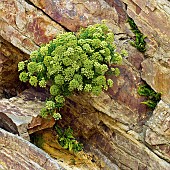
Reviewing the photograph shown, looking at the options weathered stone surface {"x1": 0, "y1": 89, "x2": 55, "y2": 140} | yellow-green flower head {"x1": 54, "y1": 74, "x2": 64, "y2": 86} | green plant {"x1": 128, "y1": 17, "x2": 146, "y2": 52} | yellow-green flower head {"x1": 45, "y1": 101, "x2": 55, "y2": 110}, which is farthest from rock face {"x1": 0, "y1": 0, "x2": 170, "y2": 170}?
yellow-green flower head {"x1": 54, "y1": 74, "x2": 64, "y2": 86}

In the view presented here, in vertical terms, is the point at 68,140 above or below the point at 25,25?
below

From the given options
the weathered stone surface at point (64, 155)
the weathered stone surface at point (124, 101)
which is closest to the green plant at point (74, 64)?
the weathered stone surface at point (124, 101)

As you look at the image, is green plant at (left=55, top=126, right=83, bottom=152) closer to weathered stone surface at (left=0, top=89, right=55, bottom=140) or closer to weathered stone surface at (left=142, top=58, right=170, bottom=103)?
weathered stone surface at (left=0, top=89, right=55, bottom=140)

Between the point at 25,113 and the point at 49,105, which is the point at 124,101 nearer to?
the point at 49,105

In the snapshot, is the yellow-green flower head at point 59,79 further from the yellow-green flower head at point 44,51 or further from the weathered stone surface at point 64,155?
the weathered stone surface at point 64,155

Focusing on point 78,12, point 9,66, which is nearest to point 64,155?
point 9,66

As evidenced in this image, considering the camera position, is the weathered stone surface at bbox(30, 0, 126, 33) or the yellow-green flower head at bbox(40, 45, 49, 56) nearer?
the yellow-green flower head at bbox(40, 45, 49, 56)

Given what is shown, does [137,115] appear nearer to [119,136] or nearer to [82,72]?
[119,136]
